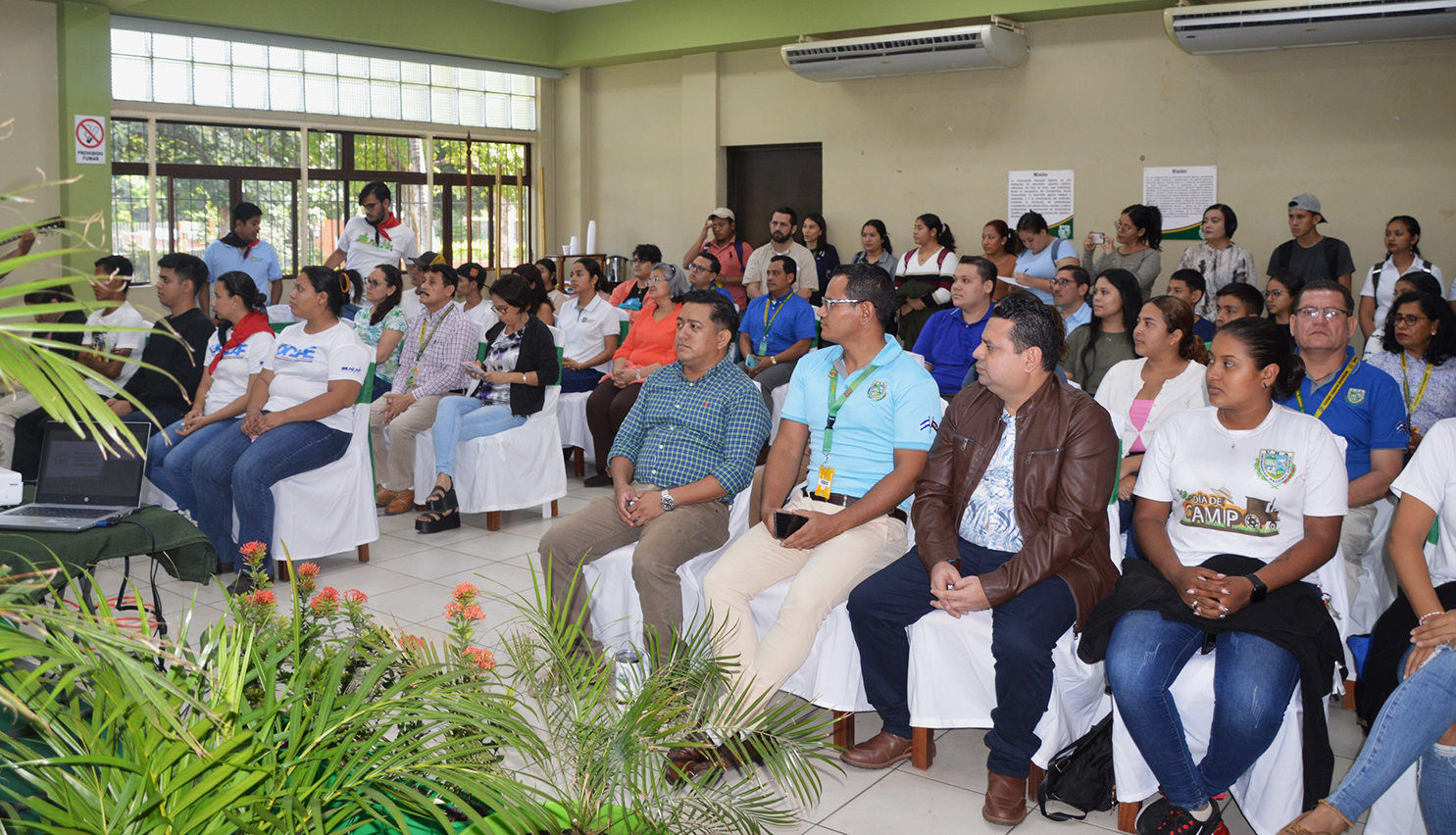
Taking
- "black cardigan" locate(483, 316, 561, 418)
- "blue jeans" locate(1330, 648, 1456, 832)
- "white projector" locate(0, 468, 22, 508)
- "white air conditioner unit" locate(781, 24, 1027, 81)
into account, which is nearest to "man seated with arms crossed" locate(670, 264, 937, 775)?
"blue jeans" locate(1330, 648, 1456, 832)

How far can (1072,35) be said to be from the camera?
8258 millimetres

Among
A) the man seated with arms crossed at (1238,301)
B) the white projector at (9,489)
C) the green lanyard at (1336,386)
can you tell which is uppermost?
the man seated with arms crossed at (1238,301)

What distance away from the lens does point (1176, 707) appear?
107 inches

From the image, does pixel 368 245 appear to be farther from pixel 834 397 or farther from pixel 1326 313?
pixel 1326 313

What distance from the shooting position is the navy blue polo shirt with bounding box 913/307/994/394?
224 inches

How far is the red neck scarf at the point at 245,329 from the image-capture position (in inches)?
194

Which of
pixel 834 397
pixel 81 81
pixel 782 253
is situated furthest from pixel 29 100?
pixel 834 397

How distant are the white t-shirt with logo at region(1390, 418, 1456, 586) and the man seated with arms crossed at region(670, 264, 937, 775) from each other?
1.23 m

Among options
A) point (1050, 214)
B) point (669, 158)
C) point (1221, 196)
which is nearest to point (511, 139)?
point (669, 158)

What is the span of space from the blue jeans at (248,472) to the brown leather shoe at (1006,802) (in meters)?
3.10

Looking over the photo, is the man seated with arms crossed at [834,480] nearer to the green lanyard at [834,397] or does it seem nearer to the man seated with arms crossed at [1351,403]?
the green lanyard at [834,397]

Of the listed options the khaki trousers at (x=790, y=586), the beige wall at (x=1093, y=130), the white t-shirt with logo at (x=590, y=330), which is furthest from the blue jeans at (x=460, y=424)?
the beige wall at (x=1093, y=130)

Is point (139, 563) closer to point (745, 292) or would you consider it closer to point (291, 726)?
point (291, 726)

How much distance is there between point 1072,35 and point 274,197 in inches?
264
